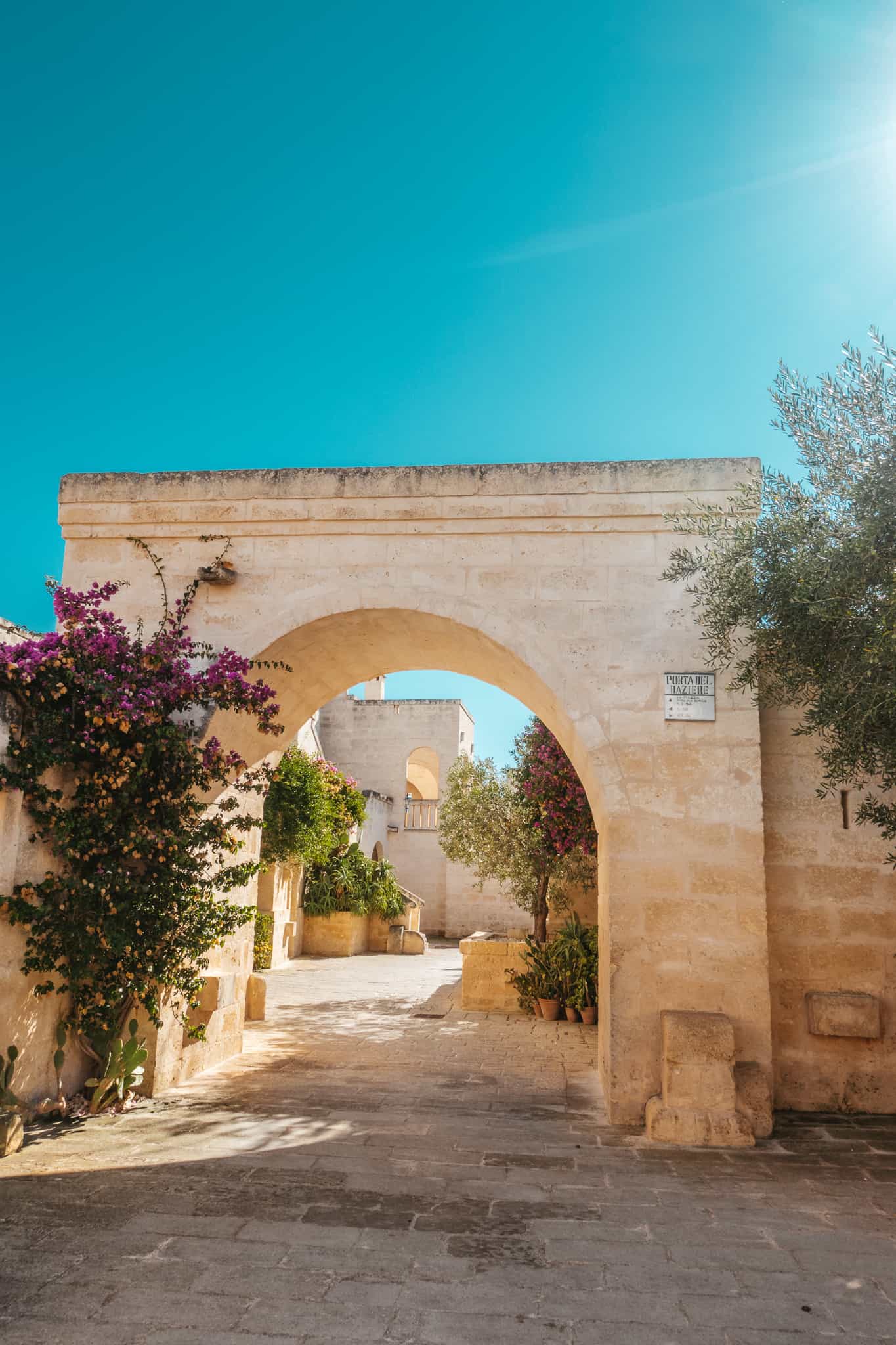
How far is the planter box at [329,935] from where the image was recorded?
18438mm

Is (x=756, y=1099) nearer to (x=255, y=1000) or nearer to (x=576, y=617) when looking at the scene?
(x=576, y=617)

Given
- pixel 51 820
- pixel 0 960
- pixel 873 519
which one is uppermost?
pixel 873 519

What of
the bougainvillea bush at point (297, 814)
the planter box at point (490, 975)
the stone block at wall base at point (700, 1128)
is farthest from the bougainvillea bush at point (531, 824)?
the stone block at wall base at point (700, 1128)

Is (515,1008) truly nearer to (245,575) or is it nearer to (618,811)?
(618,811)

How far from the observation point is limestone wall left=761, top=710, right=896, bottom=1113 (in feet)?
19.0

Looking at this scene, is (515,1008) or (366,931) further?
(366,931)

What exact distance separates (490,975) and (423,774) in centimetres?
2018

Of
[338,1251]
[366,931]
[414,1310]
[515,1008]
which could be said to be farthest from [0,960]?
[366,931]

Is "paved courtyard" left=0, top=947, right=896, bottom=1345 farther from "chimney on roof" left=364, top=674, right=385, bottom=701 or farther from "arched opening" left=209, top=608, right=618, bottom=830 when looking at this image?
"chimney on roof" left=364, top=674, right=385, bottom=701

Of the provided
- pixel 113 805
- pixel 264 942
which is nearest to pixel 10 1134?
pixel 113 805

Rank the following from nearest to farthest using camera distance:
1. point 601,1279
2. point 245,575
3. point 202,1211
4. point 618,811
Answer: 1. point 601,1279
2. point 202,1211
3. point 618,811
4. point 245,575

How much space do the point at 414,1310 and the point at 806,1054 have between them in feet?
12.4

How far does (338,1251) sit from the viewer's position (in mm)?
3479

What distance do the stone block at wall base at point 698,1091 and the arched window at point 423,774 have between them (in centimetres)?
2239
